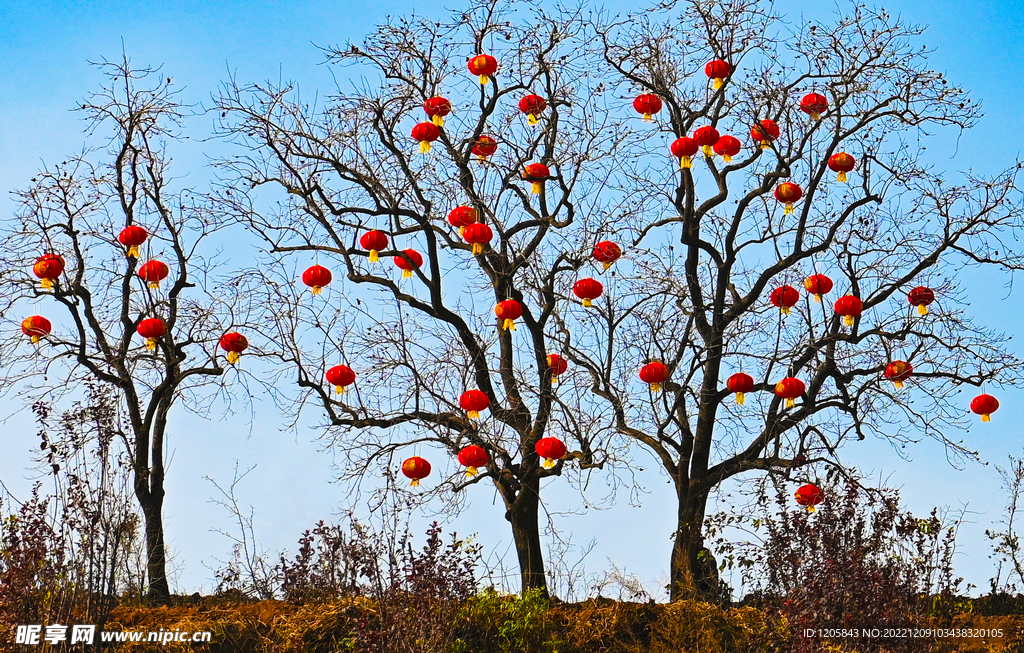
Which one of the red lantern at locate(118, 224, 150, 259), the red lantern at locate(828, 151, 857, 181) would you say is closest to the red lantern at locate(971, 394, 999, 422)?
the red lantern at locate(828, 151, 857, 181)

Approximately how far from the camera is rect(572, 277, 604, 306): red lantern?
29.7 feet

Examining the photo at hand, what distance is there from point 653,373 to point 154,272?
480 cm

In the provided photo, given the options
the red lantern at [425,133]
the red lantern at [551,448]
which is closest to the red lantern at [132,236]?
the red lantern at [425,133]

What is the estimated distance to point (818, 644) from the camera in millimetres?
6262

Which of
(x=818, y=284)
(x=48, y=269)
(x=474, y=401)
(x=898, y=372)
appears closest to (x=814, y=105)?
(x=818, y=284)

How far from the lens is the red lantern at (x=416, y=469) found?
8.97m

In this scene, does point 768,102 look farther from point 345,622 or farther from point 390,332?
point 345,622

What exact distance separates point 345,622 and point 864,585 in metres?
3.53

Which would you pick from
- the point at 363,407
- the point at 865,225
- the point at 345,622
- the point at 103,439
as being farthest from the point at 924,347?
the point at 103,439

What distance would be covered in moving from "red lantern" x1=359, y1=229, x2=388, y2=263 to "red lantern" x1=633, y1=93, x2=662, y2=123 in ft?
9.07

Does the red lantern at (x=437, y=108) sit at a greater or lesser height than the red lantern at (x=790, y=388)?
greater

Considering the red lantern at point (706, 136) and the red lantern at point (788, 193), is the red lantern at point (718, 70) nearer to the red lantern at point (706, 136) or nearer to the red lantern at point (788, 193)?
the red lantern at point (706, 136)

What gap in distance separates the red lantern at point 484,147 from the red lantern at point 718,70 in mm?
2289

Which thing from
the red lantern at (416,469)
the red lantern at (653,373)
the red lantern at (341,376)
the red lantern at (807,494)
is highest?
the red lantern at (341,376)
